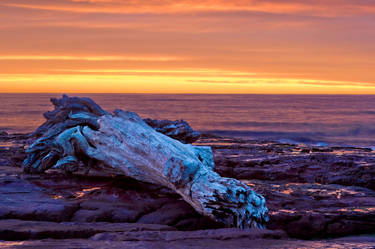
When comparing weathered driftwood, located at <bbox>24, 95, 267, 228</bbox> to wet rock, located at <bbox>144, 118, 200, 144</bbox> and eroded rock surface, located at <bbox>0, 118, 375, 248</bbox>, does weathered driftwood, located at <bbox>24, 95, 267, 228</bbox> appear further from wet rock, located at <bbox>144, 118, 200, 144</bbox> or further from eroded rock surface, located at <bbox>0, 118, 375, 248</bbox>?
wet rock, located at <bbox>144, 118, 200, 144</bbox>

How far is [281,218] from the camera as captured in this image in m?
4.84

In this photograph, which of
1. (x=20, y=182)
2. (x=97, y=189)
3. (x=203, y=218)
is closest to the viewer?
(x=203, y=218)

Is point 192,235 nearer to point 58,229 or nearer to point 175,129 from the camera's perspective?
point 58,229

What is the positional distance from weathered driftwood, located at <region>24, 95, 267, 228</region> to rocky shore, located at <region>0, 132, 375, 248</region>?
0.24 m

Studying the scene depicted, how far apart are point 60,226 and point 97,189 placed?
1.69 m

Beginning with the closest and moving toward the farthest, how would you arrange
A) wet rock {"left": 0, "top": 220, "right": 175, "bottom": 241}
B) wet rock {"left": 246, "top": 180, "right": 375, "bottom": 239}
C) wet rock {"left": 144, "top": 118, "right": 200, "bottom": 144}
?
wet rock {"left": 0, "top": 220, "right": 175, "bottom": 241} → wet rock {"left": 246, "top": 180, "right": 375, "bottom": 239} → wet rock {"left": 144, "top": 118, "right": 200, "bottom": 144}

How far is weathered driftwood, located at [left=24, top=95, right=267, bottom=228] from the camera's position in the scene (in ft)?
15.0

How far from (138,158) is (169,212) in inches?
45.6

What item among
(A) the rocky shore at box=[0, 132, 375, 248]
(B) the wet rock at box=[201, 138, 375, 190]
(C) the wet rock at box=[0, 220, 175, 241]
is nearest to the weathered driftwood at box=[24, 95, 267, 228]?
(A) the rocky shore at box=[0, 132, 375, 248]

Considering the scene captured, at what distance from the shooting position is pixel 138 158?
5789 mm

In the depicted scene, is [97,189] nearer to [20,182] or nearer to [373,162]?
[20,182]

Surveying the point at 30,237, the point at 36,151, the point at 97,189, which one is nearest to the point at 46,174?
the point at 36,151

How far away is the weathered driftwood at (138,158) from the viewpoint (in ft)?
15.0

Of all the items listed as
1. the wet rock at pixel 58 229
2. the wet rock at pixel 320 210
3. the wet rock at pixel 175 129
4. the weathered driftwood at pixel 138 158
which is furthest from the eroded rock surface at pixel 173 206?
the wet rock at pixel 175 129
